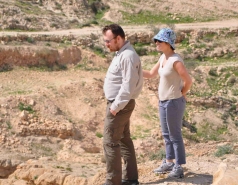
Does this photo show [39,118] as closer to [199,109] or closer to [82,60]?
[82,60]

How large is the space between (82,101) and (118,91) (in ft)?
29.5

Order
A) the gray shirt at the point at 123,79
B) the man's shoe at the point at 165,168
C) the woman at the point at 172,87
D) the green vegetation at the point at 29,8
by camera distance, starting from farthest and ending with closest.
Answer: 1. the green vegetation at the point at 29,8
2. the man's shoe at the point at 165,168
3. the woman at the point at 172,87
4. the gray shirt at the point at 123,79

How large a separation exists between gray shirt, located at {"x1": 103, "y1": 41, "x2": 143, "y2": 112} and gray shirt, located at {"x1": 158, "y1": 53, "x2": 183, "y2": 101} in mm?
317

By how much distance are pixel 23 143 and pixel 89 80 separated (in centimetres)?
443

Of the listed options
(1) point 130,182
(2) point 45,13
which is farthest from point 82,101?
(2) point 45,13

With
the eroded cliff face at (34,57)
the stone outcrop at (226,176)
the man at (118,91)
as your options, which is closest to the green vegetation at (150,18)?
the eroded cliff face at (34,57)

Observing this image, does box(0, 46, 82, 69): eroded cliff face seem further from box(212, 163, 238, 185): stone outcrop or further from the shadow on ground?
box(212, 163, 238, 185): stone outcrop

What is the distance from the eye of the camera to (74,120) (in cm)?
1277

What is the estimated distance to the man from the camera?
4.66 metres

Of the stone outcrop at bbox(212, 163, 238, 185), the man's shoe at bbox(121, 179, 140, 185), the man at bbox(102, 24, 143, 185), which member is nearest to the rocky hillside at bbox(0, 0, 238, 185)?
the stone outcrop at bbox(212, 163, 238, 185)

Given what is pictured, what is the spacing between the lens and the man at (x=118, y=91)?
15.3 feet

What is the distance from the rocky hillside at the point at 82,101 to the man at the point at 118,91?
697 mm

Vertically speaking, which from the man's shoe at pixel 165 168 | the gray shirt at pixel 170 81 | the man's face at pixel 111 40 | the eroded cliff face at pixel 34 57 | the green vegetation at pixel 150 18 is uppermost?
the green vegetation at pixel 150 18

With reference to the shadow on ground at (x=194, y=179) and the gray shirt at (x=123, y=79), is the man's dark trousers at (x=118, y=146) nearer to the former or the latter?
the gray shirt at (x=123, y=79)
